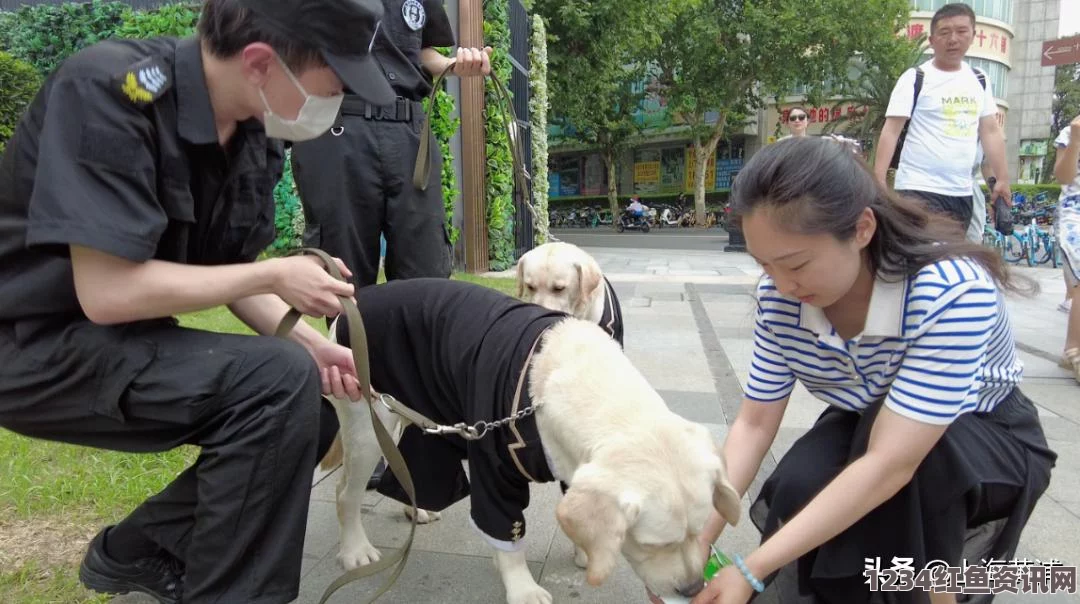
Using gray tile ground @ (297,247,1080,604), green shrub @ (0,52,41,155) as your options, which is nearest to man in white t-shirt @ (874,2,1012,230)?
gray tile ground @ (297,247,1080,604)

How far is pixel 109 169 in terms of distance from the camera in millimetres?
1516

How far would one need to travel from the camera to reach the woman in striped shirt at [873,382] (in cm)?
173

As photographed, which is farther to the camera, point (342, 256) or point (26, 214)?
point (342, 256)

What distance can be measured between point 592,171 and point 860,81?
1628 centimetres

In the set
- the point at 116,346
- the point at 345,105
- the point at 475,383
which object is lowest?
the point at 475,383

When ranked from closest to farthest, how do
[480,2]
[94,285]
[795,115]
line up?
1. [94,285]
2. [795,115]
3. [480,2]

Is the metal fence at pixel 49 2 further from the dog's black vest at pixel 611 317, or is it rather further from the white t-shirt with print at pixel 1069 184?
the white t-shirt with print at pixel 1069 184

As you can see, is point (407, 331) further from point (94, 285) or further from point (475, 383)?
point (94, 285)

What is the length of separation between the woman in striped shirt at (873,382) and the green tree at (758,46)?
2394 centimetres

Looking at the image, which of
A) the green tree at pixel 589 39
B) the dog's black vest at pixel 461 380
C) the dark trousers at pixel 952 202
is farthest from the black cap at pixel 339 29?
the green tree at pixel 589 39

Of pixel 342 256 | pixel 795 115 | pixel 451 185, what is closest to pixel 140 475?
pixel 342 256

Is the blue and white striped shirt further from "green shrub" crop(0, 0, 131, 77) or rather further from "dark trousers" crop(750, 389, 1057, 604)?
"green shrub" crop(0, 0, 131, 77)

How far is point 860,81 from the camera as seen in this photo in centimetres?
3028

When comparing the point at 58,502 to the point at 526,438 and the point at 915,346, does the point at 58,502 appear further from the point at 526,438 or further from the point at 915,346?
the point at 915,346
